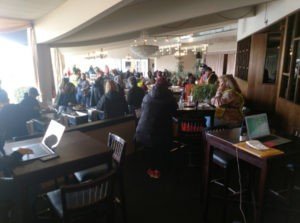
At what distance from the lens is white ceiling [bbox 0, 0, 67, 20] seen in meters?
3.30

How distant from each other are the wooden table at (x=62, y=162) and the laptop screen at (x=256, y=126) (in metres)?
1.19

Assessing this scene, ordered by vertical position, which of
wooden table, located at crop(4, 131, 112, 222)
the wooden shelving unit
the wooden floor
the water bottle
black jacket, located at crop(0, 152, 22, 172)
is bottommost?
the wooden floor

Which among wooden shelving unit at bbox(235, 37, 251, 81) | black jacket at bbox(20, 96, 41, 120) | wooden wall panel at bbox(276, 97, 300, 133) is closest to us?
wooden wall panel at bbox(276, 97, 300, 133)

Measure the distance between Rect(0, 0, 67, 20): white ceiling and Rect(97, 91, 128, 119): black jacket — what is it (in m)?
1.50

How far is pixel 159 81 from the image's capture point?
2969 millimetres

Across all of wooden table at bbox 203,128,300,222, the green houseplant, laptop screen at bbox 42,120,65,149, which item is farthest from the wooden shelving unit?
laptop screen at bbox 42,120,65,149

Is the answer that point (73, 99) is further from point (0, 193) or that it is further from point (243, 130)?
point (243, 130)

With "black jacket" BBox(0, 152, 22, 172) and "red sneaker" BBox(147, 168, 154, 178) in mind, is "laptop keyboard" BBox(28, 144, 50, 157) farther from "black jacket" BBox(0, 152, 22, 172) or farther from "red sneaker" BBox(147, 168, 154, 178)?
"red sneaker" BBox(147, 168, 154, 178)

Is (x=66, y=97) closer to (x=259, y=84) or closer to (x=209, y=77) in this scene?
(x=209, y=77)

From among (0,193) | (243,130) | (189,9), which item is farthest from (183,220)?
(189,9)

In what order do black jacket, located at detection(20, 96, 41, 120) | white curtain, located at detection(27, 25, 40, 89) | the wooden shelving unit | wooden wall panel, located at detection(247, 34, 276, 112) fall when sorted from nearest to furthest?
black jacket, located at detection(20, 96, 41, 120), wooden wall panel, located at detection(247, 34, 276, 112), white curtain, located at detection(27, 25, 40, 89), the wooden shelving unit

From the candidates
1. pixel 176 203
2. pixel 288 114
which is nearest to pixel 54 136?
pixel 176 203

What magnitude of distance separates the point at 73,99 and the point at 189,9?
2.91 metres

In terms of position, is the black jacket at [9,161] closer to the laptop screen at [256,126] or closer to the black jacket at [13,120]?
the black jacket at [13,120]
